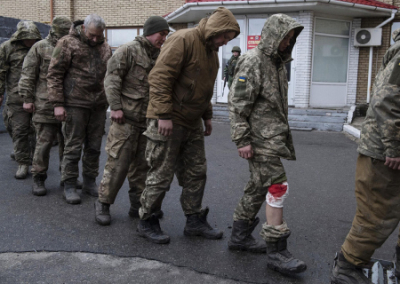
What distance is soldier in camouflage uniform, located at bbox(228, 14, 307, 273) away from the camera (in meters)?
3.12

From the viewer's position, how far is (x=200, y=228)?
3855 mm

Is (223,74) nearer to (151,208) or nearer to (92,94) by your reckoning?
(92,94)

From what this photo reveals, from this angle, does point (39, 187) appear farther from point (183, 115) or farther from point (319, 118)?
point (319, 118)

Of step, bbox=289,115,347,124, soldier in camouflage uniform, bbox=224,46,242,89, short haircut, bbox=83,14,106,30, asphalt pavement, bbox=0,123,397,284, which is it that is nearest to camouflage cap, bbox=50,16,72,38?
short haircut, bbox=83,14,106,30

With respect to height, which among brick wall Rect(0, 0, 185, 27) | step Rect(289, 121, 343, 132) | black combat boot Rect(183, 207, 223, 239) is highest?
brick wall Rect(0, 0, 185, 27)

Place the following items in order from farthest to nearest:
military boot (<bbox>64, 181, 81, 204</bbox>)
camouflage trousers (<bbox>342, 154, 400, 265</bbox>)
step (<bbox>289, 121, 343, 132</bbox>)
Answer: step (<bbox>289, 121, 343, 132</bbox>) → military boot (<bbox>64, 181, 81, 204</bbox>) → camouflage trousers (<bbox>342, 154, 400, 265</bbox>)

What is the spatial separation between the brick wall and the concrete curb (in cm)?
814

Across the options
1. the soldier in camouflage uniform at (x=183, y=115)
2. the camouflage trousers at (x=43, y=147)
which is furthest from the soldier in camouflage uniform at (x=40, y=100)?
the soldier in camouflage uniform at (x=183, y=115)

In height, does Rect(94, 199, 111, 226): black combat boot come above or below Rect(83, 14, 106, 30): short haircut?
below

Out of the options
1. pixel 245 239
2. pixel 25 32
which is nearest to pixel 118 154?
pixel 245 239

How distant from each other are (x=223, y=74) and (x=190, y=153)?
1129 cm

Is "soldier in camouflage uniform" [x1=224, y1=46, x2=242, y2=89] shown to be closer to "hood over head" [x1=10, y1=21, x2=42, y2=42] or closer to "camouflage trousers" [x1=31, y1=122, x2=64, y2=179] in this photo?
"hood over head" [x1=10, y1=21, x2=42, y2=42]

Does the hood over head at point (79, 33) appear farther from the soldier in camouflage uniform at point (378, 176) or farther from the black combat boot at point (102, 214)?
the soldier in camouflage uniform at point (378, 176)

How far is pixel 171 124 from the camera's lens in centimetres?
342
